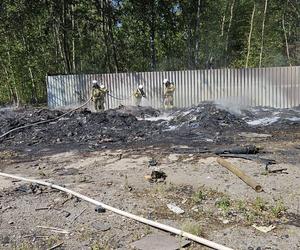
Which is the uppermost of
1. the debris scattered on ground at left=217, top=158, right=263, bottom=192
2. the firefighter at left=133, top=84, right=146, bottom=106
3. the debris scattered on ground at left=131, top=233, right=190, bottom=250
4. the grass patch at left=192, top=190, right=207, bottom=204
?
the firefighter at left=133, top=84, right=146, bottom=106

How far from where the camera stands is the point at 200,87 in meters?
20.4

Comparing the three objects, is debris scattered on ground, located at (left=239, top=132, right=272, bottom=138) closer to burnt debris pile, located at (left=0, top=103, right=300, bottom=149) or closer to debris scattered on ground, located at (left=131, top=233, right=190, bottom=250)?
burnt debris pile, located at (left=0, top=103, right=300, bottom=149)

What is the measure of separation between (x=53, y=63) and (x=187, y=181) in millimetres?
25166

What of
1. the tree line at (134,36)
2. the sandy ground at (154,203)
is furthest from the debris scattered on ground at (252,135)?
the tree line at (134,36)

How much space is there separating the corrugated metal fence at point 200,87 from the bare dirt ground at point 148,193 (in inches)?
303

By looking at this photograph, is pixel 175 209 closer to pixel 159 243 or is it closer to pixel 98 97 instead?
pixel 159 243

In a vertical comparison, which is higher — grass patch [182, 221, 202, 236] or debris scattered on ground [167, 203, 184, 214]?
grass patch [182, 221, 202, 236]

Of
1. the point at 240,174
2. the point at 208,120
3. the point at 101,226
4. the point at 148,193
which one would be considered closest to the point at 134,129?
the point at 208,120

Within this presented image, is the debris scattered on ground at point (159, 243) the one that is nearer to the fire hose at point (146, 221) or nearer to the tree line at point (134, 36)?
the fire hose at point (146, 221)

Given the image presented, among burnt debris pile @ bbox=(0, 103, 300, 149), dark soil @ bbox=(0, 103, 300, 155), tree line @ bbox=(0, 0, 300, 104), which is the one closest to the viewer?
dark soil @ bbox=(0, 103, 300, 155)

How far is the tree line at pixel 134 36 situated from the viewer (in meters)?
26.9

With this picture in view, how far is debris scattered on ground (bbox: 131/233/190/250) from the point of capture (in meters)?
4.81

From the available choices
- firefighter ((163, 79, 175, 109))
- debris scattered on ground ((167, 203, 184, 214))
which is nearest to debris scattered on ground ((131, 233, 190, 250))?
debris scattered on ground ((167, 203, 184, 214))

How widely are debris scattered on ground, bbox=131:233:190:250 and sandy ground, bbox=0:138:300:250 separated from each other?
0.41 feet
